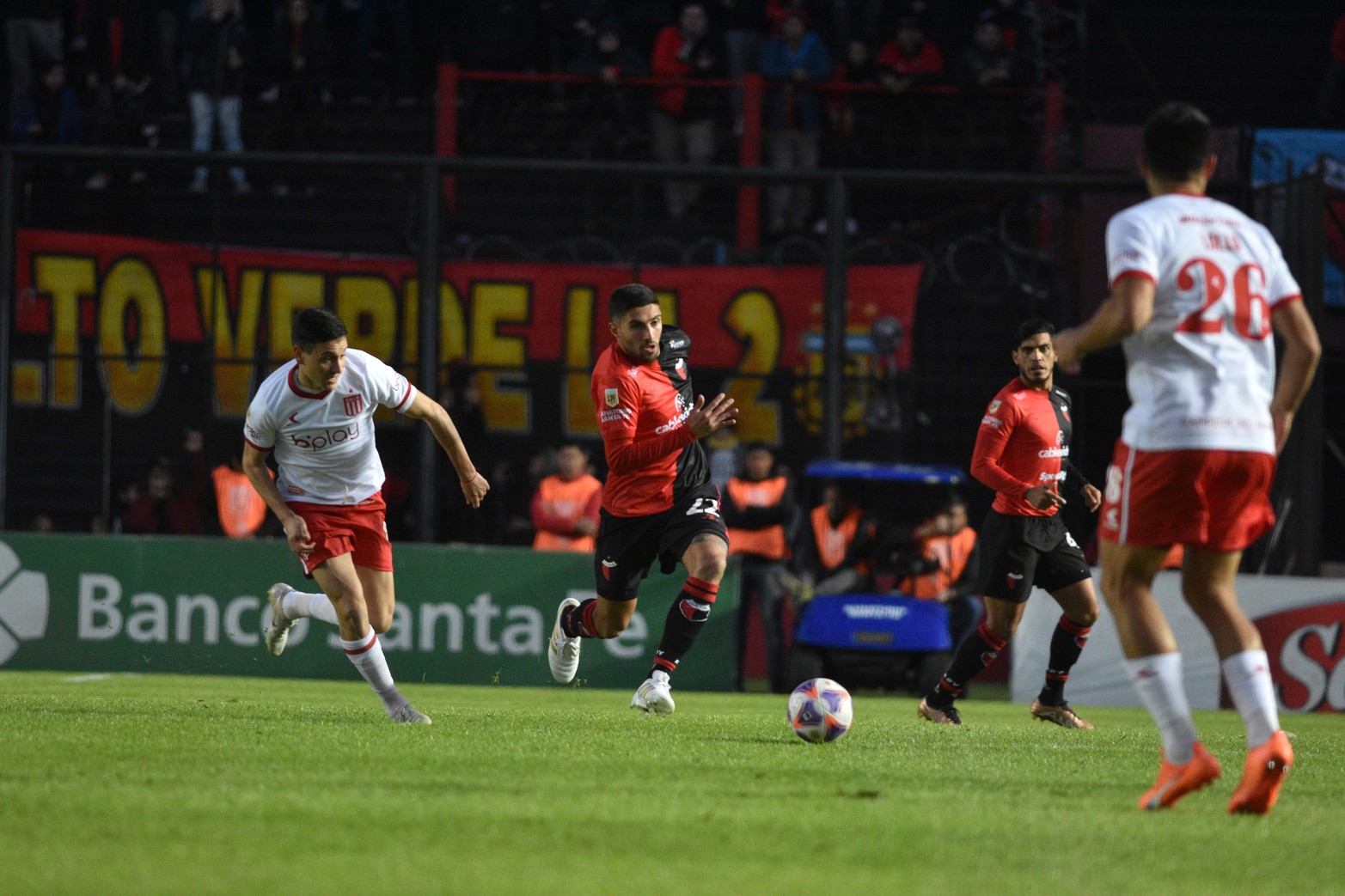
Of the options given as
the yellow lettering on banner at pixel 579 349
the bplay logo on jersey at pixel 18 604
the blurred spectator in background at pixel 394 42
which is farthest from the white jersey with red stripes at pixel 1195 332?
the blurred spectator in background at pixel 394 42

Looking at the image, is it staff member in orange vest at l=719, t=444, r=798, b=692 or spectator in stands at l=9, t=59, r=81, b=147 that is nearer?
staff member in orange vest at l=719, t=444, r=798, b=692

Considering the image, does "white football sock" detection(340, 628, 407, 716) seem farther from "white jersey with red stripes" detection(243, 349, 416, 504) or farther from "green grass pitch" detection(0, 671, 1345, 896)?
"white jersey with red stripes" detection(243, 349, 416, 504)

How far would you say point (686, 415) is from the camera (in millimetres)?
9531

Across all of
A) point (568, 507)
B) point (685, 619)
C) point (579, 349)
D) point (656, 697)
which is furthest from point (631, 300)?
point (579, 349)

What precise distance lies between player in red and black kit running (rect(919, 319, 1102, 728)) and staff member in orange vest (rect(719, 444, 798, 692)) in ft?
18.7

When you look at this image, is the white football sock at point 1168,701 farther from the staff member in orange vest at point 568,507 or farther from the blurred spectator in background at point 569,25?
the blurred spectator in background at point 569,25

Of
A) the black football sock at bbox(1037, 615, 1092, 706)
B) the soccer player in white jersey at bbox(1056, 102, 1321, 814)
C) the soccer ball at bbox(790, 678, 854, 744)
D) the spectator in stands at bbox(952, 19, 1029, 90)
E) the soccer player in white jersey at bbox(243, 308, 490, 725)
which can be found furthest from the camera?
the spectator in stands at bbox(952, 19, 1029, 90)

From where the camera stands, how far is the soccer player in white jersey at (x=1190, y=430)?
223 inches

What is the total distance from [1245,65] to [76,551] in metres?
15.8

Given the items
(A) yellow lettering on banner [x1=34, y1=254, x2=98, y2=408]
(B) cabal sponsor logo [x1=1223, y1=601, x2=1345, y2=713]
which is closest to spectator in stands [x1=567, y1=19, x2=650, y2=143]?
(A) yellow lettering on banner [x1=34, y1=254, x2=98, y2=408]

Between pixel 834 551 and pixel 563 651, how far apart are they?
6.58 meters

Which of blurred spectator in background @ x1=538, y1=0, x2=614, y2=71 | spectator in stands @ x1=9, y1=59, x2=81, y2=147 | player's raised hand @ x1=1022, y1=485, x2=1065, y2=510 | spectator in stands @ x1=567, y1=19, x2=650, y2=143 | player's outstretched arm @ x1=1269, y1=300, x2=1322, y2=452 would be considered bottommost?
player's raised hand @ x1=1022, y1=485, x2=1065, y2=510

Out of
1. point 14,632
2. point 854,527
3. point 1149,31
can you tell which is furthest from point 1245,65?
point 14,632

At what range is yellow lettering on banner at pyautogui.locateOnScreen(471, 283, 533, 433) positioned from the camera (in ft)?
64.4
